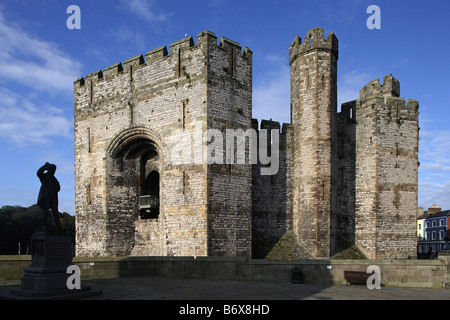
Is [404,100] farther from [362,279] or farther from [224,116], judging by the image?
[362,279]

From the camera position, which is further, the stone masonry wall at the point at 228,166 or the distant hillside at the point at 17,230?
the distant hillside at the point at 17,230

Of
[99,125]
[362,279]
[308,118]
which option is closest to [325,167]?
[308,118]

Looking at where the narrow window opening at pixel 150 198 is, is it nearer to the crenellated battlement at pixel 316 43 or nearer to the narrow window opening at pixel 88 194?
the narrow window opening at pixel 88 194

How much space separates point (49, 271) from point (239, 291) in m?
5.05

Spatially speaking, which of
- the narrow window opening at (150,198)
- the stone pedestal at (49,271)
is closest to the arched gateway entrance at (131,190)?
the narrow window opening at (150,198)

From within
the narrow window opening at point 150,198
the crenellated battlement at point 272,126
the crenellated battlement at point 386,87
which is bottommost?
the narrow window opening at point 150,198

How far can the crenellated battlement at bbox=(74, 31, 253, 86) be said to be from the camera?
725 inches

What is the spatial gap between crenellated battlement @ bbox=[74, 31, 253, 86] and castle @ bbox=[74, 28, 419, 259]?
64 millimetres

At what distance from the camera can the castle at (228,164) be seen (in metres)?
18.1

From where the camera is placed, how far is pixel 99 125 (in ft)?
72.4

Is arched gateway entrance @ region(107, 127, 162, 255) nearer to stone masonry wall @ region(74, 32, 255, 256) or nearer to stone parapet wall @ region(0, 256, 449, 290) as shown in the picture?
stone masonry wall @ region(74, 32, 255, 256)

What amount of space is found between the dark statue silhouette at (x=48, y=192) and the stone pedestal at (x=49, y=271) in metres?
0.38
